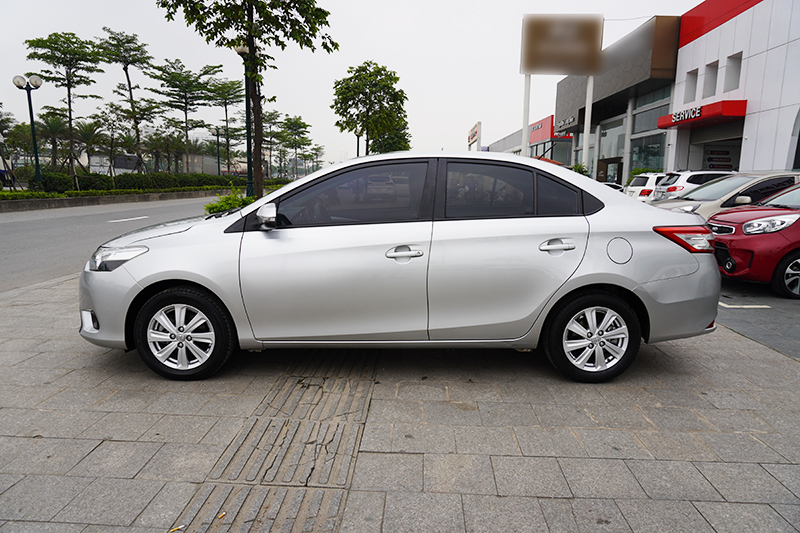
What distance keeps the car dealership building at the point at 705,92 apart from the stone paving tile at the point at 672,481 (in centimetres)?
2204

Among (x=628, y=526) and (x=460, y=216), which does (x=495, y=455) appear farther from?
(x=460, y=216)

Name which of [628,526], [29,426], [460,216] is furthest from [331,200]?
[628,526]

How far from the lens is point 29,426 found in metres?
3.21

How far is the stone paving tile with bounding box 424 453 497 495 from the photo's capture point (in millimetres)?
2605

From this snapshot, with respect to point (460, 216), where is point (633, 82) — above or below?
above

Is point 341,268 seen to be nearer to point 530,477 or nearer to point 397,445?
point 397,445

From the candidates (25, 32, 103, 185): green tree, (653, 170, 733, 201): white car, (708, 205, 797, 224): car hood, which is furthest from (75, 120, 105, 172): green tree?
(708, 205, 797, 224): car hood

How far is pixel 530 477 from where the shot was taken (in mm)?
2705

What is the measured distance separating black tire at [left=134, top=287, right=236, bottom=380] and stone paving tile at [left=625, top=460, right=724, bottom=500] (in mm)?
2723

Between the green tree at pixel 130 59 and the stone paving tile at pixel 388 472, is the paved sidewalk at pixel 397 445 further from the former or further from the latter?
the green tree at pixel 130 59

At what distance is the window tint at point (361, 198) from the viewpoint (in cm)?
383

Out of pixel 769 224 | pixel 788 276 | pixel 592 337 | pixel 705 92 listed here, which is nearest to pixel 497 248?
pixel 592 337

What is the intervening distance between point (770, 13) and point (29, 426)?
26.1 m

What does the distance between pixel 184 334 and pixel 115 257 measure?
2.42ft
